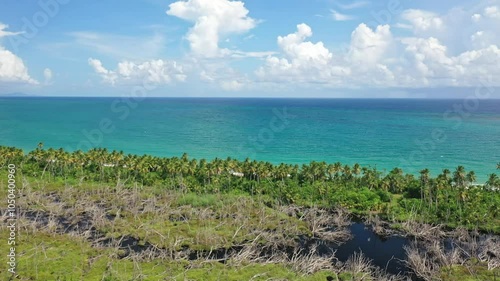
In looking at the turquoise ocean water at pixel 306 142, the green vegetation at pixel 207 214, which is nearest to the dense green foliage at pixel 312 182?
the green vegetation at pixel 207 214

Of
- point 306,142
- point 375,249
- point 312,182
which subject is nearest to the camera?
point 375,249

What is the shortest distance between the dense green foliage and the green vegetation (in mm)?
Result: 167

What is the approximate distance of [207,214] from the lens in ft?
143

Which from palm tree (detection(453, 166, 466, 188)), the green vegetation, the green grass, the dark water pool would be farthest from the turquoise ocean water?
the green grass

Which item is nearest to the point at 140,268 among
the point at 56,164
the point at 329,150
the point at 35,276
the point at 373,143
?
the point at 35,276

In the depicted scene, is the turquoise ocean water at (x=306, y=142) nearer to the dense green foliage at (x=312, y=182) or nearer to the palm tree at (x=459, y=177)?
the dense green foliage at (x=312, y=182)

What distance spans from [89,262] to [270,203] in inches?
1002

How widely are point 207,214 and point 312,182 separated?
2110 cm

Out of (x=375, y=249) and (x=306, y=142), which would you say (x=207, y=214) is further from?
(x=306, y=142)

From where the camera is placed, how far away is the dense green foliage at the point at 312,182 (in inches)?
1810

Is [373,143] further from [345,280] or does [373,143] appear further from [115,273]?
[115,273]

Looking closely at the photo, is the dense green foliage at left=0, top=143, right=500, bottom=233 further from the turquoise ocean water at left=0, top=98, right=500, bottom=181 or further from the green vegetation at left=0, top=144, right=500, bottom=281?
the turquoise ocean water at left=0, top=98, right=500, bottom=181

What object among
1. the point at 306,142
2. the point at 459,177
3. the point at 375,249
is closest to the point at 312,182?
the point at 375,249

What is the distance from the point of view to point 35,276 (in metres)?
29.3
